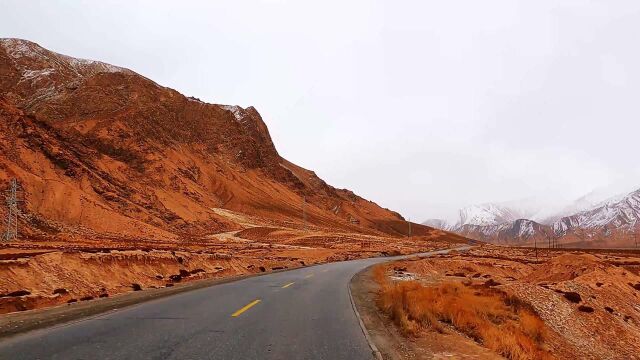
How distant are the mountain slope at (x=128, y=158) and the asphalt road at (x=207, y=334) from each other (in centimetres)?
5861

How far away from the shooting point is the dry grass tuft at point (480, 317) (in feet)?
36.1

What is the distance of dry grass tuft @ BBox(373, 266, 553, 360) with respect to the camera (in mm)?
10992

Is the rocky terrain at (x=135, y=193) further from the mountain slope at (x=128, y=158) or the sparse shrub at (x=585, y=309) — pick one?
the sparse shrub at (x=585, y=309)

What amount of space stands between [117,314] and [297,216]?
12766 centimetres

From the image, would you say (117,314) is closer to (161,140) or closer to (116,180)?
(116,180)

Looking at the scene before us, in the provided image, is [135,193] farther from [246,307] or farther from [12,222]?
[246,307]

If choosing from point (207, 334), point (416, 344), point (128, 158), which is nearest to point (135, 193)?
point (128, 158)

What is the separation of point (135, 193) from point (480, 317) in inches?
3723

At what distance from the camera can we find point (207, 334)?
9.73m

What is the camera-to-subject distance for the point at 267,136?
19138cm

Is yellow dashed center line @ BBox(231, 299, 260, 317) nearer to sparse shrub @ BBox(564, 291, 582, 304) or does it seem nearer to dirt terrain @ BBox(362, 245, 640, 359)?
dirt terrain @ BBox(362, 245, 640, 359)

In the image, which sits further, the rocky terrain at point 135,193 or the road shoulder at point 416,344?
the rocky terrain at point 135,193

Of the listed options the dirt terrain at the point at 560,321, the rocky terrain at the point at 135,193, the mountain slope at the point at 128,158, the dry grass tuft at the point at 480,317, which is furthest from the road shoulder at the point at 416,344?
the mountain slope at the point at 128,158

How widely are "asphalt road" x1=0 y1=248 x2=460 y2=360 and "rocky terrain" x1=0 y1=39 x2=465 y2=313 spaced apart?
647 centimetres
